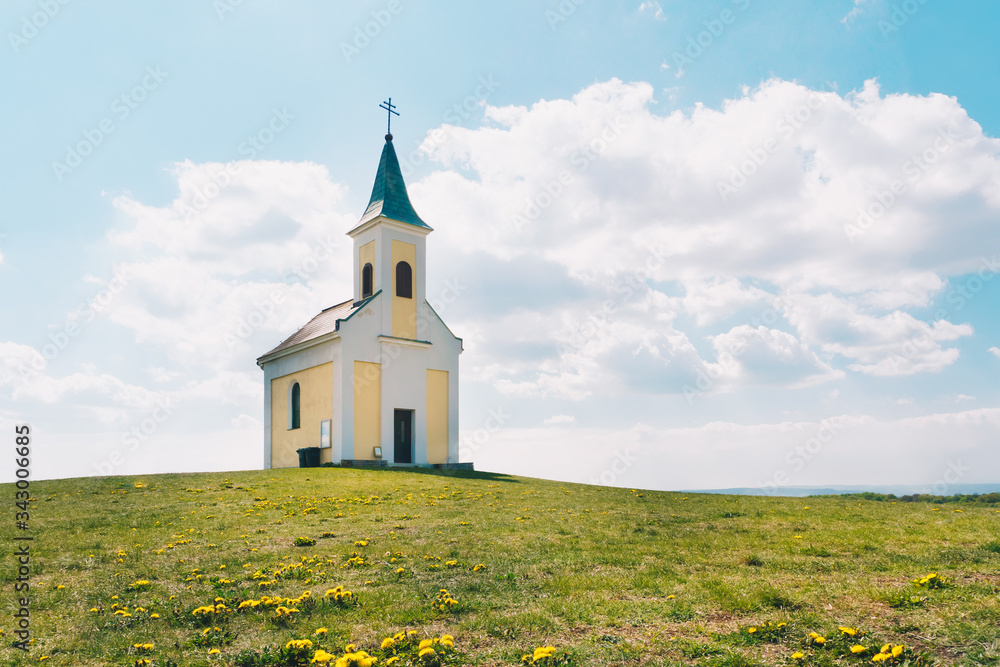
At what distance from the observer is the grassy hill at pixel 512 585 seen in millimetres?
7203

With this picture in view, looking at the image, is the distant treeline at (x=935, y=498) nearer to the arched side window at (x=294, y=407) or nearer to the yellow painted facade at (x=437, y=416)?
the yellow painted facade at (x=437, y=416)

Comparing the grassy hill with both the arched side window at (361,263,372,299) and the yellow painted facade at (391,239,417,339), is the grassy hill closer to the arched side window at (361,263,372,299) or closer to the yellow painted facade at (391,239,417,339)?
the yellow painted facade at (391,239,417,339)

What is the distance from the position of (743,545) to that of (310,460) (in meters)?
24.3

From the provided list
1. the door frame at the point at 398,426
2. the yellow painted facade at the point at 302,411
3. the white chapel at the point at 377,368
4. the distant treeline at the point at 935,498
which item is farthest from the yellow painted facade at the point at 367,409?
the distant treeline at the point at 935,498

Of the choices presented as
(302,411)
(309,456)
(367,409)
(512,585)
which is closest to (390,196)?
(367,409)

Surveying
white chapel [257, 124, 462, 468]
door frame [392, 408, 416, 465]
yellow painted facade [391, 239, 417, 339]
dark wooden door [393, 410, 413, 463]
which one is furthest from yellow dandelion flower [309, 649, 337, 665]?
yellow painted facade [391, 239, 417, 339]

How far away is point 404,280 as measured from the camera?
115 ft

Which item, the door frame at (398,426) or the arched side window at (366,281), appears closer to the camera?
the door frame at (398,426)

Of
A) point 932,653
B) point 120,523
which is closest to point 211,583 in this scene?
point 120,523

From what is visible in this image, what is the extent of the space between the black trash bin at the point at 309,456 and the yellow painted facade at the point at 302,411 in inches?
13.4

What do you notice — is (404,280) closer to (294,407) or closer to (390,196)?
(390,196)

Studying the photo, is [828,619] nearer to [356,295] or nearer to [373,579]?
[373,579]

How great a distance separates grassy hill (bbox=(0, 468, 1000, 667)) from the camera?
720cm

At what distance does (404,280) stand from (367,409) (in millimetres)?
6869
